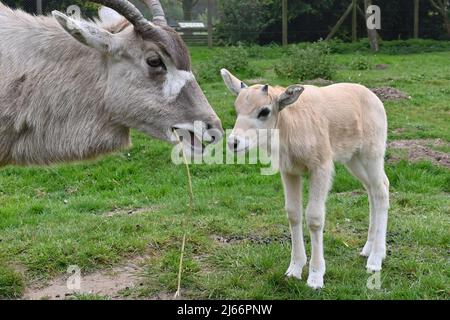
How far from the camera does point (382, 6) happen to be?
24.5 metres

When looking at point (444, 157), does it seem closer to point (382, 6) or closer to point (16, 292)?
point (16, 292)

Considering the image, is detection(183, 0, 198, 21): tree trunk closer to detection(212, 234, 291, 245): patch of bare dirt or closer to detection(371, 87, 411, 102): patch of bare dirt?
detection(371, 87, 411, 102): patch of bare dirt

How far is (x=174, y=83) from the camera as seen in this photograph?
12.7 feet

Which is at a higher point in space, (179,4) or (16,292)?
(179,4)

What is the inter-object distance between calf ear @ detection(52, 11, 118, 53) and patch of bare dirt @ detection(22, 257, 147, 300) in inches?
76.9

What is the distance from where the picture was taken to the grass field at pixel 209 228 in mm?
4992

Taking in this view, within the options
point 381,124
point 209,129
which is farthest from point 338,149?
point 209,129

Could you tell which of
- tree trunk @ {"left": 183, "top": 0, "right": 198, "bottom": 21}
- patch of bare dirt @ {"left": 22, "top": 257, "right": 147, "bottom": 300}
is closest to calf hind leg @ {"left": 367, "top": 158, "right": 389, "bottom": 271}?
patch of bare dirt @ {"left": 22, "top": 257, "right": 147, "bottom": 300}

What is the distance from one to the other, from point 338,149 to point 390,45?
61.4 feet

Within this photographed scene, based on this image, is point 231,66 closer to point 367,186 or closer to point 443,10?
point 367,186

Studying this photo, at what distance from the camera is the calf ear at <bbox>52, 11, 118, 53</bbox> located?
3.65m

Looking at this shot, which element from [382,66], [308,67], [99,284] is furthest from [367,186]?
[382,66]

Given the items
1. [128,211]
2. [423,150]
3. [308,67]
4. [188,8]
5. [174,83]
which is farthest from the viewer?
[188,8]

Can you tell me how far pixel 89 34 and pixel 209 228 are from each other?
2926 mm
